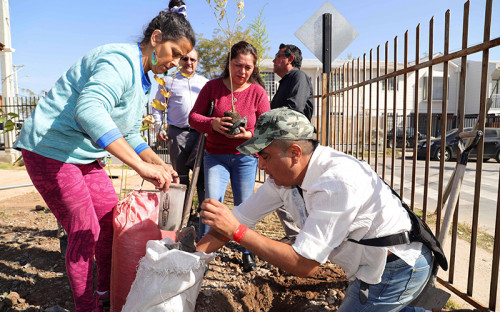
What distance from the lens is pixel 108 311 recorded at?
2.25 metres

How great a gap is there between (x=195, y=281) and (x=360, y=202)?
799 mm

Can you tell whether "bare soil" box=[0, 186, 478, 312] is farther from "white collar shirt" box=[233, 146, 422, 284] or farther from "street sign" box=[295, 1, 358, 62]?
"street sign" box=[295, 1, 358, 62]

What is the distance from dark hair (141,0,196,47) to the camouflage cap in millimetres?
761

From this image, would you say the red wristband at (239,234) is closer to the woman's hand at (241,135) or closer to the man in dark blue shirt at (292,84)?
the woman's hand at (241,135)

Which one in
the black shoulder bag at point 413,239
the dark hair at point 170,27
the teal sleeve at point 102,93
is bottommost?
the black shoulder bag at point 413,239

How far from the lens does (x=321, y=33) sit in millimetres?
4379

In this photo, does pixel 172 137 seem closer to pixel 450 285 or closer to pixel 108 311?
pixel 108 311

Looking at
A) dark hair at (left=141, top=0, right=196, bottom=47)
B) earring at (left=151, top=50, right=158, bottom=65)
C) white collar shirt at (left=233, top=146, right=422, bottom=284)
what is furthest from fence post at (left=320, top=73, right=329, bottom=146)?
white collar shirt at (left=233, top=146, right=422, bottom=284)

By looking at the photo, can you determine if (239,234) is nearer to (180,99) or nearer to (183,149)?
(183,149)

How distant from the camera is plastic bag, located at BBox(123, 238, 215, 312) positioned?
4.99 ft

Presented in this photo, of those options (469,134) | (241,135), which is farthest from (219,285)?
(469,134)

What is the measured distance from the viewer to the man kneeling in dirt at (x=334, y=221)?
4.48 feet

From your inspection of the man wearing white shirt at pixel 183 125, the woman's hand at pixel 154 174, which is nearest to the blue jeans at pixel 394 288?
the woman's hand at pixel 154 174

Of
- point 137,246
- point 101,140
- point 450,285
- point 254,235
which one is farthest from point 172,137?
point 450,285
